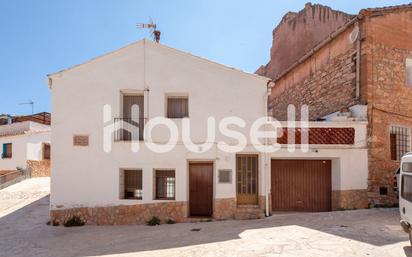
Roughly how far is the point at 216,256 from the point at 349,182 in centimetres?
690

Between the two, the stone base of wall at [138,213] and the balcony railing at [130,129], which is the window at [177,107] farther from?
the stone base of wall at [138,213]

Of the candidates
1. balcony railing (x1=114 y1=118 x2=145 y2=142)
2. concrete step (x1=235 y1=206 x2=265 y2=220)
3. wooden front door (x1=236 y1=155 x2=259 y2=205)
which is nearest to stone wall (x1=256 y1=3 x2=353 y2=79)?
wooden front door (x1=236 y1=155 x2=259 y2=205)

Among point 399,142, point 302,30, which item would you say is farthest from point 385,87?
point 302,30

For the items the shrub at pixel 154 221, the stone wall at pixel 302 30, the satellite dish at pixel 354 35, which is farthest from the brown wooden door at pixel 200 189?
the stone wall at pixel 302 30

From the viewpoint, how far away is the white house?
10.5 m

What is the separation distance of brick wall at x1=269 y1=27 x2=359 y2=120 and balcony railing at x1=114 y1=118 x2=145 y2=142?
8153 millimetres

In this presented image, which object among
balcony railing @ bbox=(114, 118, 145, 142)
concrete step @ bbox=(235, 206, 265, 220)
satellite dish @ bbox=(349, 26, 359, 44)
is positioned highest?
satellite dish @ bbox=(349, 26, 359, 44)

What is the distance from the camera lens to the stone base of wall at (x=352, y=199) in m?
11.1

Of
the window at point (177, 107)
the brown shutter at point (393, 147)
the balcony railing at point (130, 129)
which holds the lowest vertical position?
the brown shutter at point (393, 147)

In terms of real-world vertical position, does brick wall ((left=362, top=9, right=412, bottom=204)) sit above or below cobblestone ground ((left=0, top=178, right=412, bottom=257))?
above

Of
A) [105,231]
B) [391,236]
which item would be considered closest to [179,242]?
[105,231]

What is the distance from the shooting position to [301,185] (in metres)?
11.9

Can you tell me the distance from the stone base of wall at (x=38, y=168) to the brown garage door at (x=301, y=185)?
17.7 meters

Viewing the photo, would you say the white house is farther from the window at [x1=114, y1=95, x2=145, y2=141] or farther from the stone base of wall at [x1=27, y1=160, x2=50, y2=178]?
the stone base of wall at [x1=27, y1=160, x2=50, y2=178]
